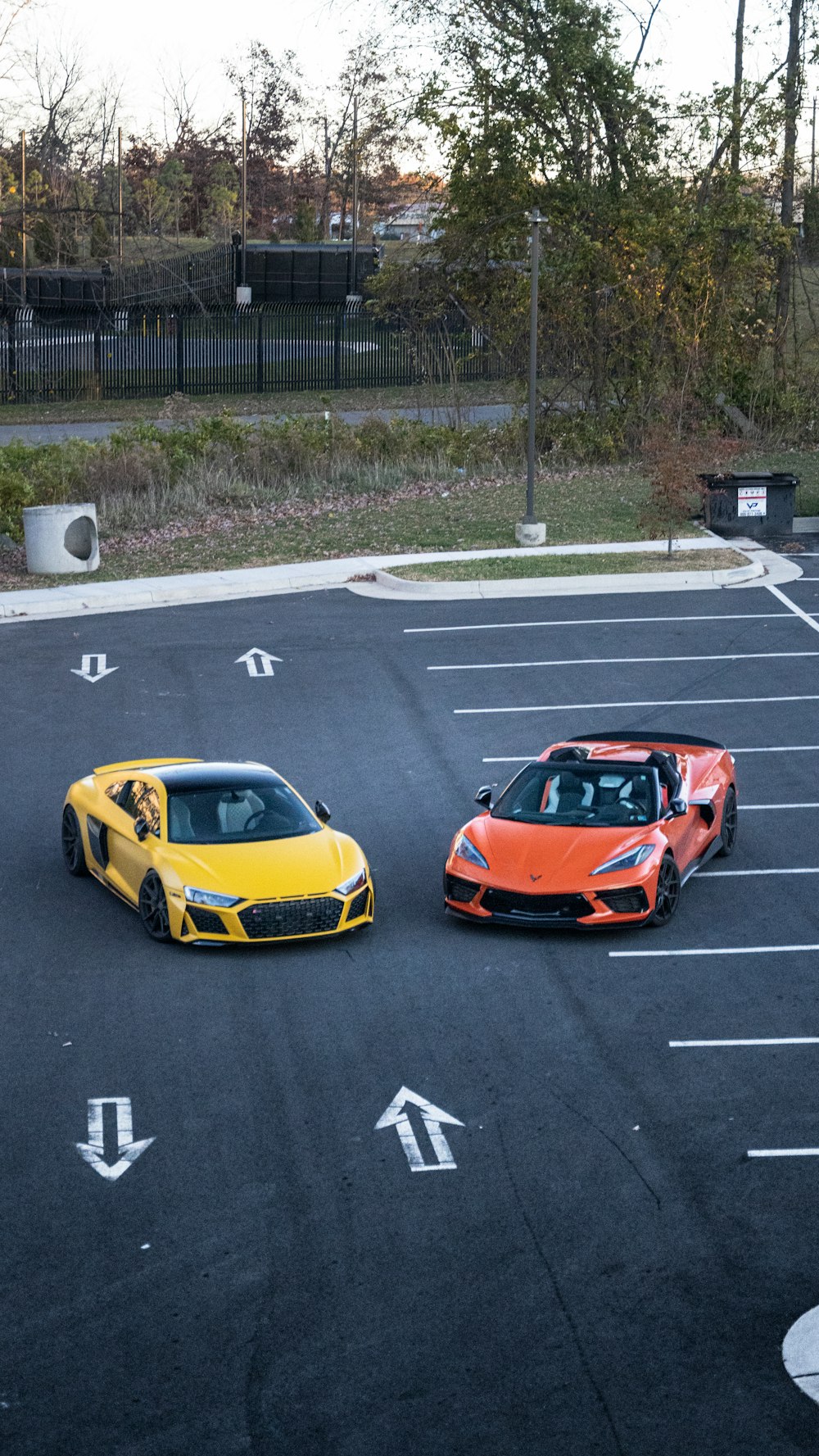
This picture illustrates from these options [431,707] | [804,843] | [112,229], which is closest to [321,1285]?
[804,843]

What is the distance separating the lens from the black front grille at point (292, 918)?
1181 cm

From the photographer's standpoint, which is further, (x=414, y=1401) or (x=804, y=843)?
(x=804, y=843)

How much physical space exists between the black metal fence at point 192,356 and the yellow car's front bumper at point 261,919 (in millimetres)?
35011

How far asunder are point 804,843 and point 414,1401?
8.75m

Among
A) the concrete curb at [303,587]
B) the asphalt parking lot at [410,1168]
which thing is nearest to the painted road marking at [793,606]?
the concrete curb at [303,587]

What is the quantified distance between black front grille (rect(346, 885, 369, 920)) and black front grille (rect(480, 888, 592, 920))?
953 mm

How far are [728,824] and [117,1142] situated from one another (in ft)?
23.0

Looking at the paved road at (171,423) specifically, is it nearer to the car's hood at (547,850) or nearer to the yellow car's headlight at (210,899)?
the car's hood at (547,850)

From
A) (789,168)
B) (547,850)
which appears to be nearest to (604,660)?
(547,850)

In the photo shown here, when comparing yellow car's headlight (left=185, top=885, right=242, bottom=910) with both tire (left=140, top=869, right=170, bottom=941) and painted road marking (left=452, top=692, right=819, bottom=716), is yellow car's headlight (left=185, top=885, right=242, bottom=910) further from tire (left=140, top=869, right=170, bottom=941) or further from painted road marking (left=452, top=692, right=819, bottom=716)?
painted road marking (left=452, top=692, right=819, bottom=716)

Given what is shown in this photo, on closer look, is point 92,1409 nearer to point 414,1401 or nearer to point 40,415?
point 414,1401

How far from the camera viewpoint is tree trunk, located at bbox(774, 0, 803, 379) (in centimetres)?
4019

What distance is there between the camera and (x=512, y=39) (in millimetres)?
37688

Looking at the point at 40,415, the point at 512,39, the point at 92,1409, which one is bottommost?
the point at 92,1409
